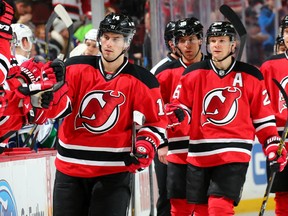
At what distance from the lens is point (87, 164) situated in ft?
15.7

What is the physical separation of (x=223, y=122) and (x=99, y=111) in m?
1.09

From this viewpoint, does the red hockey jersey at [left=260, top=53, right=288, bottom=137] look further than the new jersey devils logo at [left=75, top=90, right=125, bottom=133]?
Yes

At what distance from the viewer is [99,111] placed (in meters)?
4.79

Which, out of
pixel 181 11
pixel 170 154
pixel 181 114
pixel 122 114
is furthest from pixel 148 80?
pixel 181 11

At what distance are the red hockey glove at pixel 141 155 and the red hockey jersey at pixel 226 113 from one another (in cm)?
86

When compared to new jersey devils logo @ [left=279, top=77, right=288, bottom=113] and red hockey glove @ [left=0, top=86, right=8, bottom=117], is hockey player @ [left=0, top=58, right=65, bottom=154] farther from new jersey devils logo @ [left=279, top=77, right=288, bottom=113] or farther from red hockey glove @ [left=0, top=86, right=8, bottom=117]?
new jersey devils logo @ [left=279, top=77, right=288, bottom=113]

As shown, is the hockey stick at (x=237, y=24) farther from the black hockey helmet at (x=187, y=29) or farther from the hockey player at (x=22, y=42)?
the hockey player at (x=22, y=42)

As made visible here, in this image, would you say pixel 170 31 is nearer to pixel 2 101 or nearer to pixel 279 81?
pixel 279 81

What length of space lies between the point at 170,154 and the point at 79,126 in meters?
1.41

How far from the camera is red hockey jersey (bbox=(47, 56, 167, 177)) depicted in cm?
480

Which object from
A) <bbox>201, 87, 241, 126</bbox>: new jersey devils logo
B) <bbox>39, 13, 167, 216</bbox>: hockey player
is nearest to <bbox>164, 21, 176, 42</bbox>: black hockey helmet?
<bbox>201, 87, 241, 126</bbox>: new jersey devils logo

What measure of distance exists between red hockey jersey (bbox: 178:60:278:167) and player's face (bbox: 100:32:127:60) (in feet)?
3.03

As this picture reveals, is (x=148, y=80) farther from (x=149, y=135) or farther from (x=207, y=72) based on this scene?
(x=207, y=72)

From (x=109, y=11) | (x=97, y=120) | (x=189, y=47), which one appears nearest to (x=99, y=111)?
(x=97, y=120)
